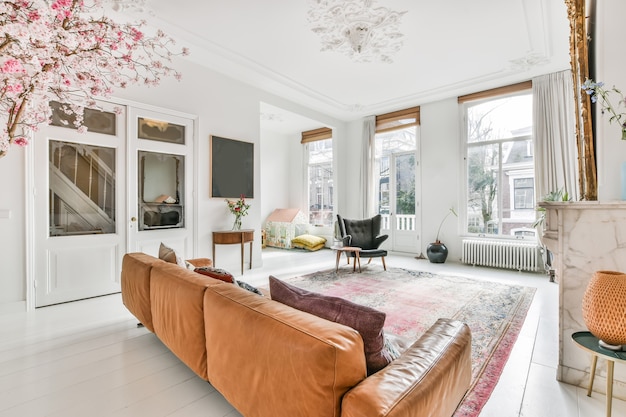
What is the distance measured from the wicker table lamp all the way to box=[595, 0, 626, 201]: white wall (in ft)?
2.76

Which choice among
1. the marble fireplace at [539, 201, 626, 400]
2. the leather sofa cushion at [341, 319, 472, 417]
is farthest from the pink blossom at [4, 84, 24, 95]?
the marble fireplace at [539, 201, 626, 400]

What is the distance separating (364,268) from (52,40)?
A: 15.8 ft

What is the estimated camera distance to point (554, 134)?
4.66 meters

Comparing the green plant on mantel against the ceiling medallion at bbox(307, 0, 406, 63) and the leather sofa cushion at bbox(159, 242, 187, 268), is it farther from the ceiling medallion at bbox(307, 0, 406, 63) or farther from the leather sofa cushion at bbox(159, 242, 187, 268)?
the leather sofa cushion at bbox(159, 242, 187, 268)

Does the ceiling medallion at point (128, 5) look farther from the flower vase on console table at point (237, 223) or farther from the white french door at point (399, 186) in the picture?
the white french door at point (399, 186)

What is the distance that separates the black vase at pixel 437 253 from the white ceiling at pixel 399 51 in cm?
292

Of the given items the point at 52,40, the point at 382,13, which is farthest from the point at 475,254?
the point at 52,40

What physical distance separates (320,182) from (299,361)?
743cm

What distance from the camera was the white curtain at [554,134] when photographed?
14.9 feet

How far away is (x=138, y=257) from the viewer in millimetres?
2473

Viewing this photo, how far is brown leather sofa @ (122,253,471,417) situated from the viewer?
2.86 feet

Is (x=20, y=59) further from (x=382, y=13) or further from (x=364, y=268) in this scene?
(x=364, y=268)

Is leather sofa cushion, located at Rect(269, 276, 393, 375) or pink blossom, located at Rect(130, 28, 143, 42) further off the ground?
pink blossom, located at Rect(130, 28, 143, 42)

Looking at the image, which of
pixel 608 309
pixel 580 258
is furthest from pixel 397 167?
pixel 608 309
